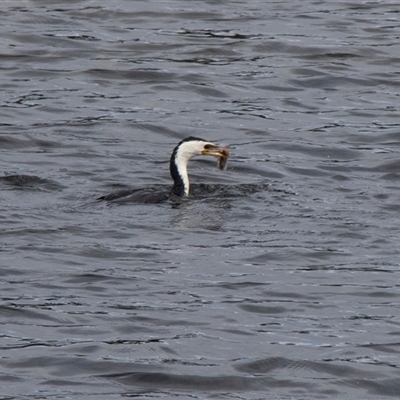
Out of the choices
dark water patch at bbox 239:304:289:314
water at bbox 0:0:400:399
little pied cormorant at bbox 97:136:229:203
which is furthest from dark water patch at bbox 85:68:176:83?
dark water patch at bbox 239:304:289:314

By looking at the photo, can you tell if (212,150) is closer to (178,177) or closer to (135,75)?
(178,177)

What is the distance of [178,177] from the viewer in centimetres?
1503

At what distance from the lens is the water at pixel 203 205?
9.40 m

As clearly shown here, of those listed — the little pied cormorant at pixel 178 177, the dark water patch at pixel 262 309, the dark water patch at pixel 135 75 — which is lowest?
the dark water patch at pixel 262 309

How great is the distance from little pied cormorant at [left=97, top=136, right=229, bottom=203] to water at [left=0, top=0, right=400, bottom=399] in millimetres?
277

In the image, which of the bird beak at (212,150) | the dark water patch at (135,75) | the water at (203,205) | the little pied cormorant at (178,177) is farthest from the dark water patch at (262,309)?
the dark water patch at (135,75)

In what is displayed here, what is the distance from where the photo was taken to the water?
9.40 m

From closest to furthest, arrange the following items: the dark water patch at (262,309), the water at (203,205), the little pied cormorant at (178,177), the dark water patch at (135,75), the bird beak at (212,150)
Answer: the water at (203,205) < the dark water patch at (262,309) < the little pied cormorant at (178,177) < the bird beak at (212,150) < the dark water patch at (135,75)

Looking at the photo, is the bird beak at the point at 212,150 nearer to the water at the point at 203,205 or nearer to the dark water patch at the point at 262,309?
the water at the point at 203,205

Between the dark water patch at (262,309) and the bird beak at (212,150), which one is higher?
the bird beak at (212,150)

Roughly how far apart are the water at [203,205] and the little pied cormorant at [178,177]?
0.91ft

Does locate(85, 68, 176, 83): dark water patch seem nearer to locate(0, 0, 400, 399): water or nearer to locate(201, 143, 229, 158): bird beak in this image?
locate(0, 0, 400, 399): water

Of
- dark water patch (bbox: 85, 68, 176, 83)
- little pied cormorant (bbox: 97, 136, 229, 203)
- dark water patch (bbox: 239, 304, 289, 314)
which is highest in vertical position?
dark water patch (bbox: 85, 68, 176, 83)

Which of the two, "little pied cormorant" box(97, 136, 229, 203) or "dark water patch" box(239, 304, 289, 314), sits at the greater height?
"little pied cormorant" box(97, 136, 229, 203)
